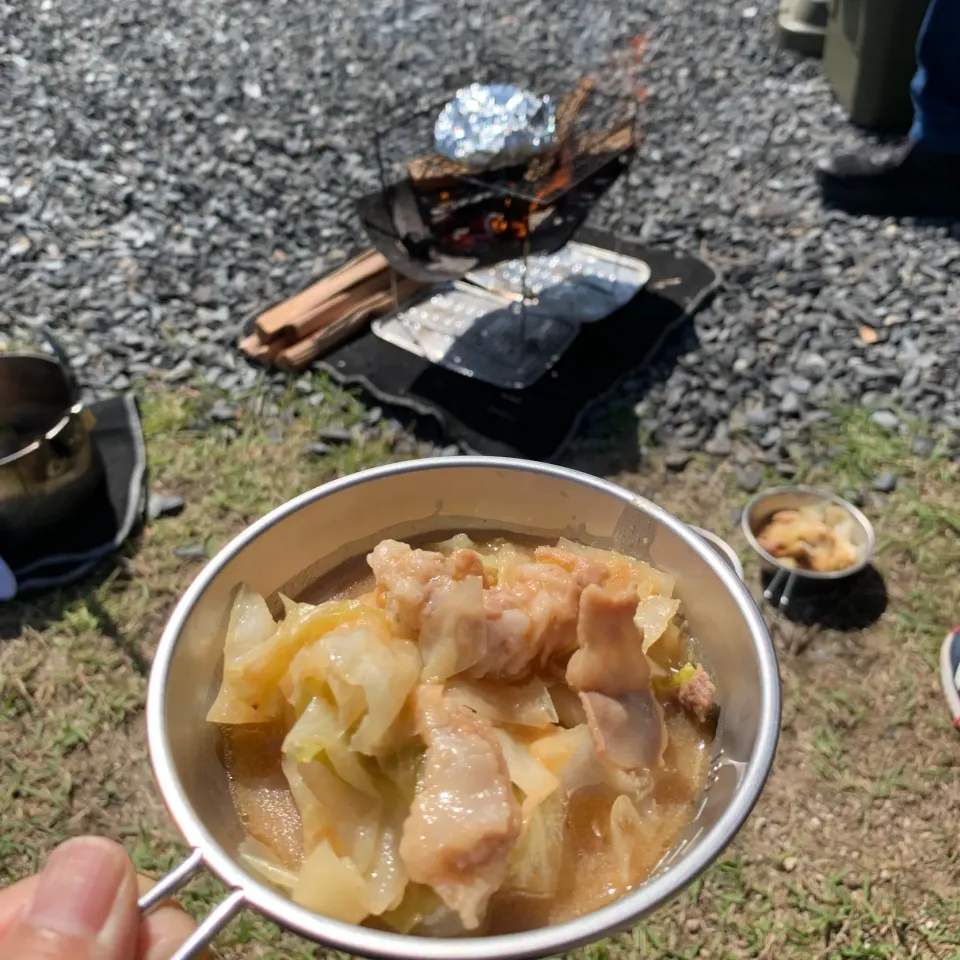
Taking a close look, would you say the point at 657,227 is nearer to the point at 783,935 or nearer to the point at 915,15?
the point at 915,15

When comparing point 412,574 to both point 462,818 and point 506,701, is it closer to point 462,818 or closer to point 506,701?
point 506,701

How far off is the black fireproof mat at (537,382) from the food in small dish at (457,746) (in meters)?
2.16

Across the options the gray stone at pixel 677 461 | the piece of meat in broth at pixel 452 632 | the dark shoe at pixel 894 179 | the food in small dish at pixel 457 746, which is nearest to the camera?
the food in small dish at pixel 457 746

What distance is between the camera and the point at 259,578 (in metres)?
1.26

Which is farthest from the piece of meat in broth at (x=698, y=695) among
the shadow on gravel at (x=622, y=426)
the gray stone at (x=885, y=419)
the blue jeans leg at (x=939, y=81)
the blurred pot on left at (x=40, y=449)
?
the blue jeans leg at (x=939, y=81)

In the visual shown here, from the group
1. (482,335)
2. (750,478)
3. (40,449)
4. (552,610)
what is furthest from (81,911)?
(482,335)

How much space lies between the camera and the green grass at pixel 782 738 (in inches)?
88.5

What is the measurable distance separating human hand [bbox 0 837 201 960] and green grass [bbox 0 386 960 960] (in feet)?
4.43

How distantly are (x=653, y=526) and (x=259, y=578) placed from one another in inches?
23.8

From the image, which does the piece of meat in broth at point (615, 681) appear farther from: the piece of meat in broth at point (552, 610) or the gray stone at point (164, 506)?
the gray stone at point (164, 506)

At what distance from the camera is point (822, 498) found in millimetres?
3092

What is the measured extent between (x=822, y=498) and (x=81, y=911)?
2763 mm

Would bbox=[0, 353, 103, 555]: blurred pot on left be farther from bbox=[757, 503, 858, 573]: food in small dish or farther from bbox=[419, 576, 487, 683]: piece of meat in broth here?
bbox=[757, 503, 858, 573]: food in small dish

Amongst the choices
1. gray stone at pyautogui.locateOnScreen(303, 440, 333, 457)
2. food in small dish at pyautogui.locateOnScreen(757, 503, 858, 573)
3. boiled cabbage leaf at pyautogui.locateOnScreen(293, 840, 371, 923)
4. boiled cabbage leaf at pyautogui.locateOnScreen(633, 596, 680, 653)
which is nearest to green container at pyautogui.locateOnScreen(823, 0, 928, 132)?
food in small dish at pyautogui.locateOnScreen(757, 503, 858, 573)
